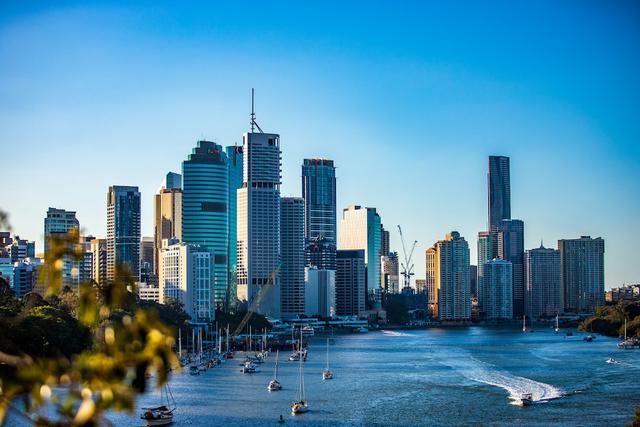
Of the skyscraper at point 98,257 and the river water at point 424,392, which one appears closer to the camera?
the river water at point 424,392

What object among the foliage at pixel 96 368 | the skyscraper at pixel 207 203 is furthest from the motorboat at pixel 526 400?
the skyscraper at pixel 207 203

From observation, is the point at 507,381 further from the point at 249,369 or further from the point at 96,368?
the point at 96,368

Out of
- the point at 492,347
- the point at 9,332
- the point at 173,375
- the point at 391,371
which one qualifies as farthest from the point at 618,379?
the point at 492,347

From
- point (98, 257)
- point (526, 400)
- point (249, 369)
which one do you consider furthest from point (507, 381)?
point (98, 257)

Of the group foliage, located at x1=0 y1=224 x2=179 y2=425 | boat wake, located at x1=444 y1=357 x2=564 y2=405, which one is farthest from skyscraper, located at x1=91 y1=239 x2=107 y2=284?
foliage, located at x1=0 y1=224 x2=179 y2=425

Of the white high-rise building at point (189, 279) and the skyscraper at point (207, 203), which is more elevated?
the skyscraper at point (207, 203)

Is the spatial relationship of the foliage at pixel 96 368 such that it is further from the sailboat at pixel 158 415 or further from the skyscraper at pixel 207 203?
the skyscraper at pixel 207 203

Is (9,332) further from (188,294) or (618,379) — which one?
(188,294)

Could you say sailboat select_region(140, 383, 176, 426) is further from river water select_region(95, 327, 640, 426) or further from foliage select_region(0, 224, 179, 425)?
foliage select_region(0, 224, 179, 425)
